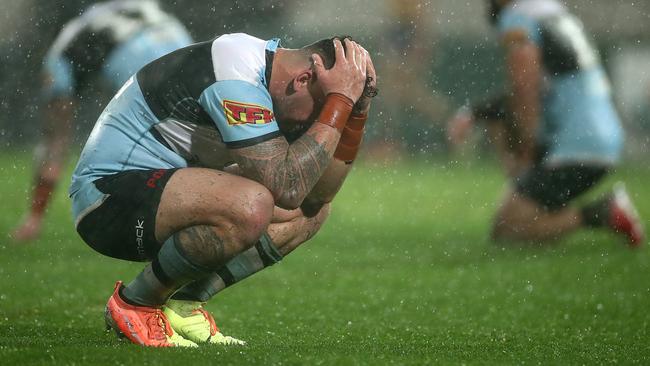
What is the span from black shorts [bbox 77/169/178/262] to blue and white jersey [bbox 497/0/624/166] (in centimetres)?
368

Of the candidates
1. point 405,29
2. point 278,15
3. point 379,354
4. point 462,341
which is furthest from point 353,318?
point 405,29

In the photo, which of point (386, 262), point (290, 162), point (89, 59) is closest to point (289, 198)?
point (290, 162)

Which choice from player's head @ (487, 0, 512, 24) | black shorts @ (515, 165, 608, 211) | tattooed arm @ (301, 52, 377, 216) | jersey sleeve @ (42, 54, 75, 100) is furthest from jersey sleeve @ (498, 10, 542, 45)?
tattooed arm @ (301, 52, 377, 216)

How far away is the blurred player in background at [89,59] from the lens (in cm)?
652

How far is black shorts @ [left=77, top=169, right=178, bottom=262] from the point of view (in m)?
3.65

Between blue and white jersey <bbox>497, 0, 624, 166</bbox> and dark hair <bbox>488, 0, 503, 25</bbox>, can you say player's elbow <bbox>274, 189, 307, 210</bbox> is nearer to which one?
blue and white jersey <bbox>497, 0, 624, 166</bbox>

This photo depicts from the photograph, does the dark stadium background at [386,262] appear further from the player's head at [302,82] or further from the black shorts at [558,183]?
the player's head at [302,82]

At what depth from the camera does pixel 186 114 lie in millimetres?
3742

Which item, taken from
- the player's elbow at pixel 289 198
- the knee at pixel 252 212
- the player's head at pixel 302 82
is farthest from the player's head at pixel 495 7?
the knee at pixel 252 212

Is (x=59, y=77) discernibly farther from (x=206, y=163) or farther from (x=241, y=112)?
(x=241, y=112)

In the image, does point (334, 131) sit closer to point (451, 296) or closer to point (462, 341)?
point (462, 341)

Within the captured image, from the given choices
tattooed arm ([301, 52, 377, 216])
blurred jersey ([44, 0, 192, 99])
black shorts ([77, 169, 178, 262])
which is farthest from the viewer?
blurred jersey ([44, 0, 192, 99])

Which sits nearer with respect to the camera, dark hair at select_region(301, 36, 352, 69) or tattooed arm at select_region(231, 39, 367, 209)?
tattooed arm at select_region(231, 39, 367, 209)

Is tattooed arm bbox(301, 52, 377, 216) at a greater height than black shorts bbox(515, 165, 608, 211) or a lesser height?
greater
